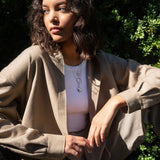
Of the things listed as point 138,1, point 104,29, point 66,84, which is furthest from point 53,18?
point 138,1

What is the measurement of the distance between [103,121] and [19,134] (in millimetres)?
590

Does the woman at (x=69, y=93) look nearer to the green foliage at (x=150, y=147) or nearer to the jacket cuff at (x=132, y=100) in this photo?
the jacket cuff at (x=132, y=100)

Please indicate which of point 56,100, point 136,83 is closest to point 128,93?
point 136,83

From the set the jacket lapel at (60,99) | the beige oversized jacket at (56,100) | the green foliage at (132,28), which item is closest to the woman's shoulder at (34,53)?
the beige oversized jacket at (56,100)

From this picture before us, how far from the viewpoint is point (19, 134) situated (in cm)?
207

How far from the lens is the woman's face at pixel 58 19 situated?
7.29 feet

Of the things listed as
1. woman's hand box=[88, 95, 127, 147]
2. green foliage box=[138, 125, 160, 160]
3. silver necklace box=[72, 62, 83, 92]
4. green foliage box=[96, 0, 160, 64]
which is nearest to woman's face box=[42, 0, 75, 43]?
silver necklace box=[72, 62, 83, 92]

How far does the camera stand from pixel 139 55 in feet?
11.5

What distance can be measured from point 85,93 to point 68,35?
49 centimetres

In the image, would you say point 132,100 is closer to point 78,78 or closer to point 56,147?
point 78,78

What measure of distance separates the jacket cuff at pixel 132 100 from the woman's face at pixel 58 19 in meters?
0.64

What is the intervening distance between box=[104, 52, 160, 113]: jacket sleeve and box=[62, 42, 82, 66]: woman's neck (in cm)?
29

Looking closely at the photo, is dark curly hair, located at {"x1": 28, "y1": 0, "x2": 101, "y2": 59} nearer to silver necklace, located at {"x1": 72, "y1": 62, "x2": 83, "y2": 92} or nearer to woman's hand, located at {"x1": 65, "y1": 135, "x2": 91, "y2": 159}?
silver necklace, located at {"x1": 72, "y1": 62, "x2": 83, "y2": 92}

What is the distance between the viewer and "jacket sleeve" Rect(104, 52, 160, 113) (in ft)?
7.59
